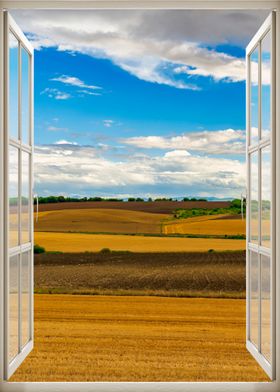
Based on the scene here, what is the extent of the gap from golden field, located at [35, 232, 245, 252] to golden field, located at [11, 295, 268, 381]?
168cm

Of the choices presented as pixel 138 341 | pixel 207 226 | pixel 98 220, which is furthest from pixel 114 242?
pixel 138 341

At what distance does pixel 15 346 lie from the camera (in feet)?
9.27

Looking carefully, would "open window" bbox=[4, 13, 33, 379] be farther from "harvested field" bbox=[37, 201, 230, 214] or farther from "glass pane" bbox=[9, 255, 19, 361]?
"harvested field" bbox=[37, 201, 230, 214]

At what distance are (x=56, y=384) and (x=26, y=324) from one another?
1.92 feet

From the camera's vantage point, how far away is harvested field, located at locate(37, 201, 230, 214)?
39.4ft

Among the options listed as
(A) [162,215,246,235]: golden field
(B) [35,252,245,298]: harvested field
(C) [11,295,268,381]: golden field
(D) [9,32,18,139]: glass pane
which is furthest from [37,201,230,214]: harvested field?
(D) [9,32,18,139]: glass pane

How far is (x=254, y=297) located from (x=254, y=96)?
114 centimetres

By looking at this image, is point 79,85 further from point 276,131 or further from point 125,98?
point 276,131

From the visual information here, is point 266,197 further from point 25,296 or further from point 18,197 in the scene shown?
point 25,296

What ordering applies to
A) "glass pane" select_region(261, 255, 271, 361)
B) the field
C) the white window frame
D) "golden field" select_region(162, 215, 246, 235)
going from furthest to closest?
"golden field" select_region(162, 215, 246, 235) → the field → "glass pane" select_region(261, 255, 271, 361) → the white window frame

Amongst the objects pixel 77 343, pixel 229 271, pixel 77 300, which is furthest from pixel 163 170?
pixel 77 343

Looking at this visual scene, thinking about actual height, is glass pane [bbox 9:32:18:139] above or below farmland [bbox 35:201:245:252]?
above

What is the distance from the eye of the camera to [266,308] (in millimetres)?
2738

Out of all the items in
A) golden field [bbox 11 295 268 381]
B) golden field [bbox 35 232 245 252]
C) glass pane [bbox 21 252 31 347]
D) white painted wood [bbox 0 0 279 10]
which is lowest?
golden field [bbox 11 295 268 381]
